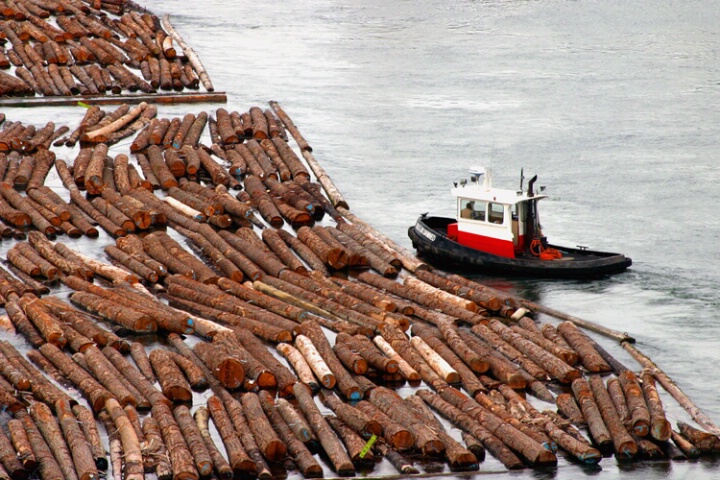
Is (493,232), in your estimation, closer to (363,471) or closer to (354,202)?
(354,202)

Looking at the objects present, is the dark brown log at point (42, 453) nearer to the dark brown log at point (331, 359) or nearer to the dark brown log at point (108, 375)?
the dark brown log at point (108, 375)

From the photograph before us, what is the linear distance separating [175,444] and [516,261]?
51.4ft

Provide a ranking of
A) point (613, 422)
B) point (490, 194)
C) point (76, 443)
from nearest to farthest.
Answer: point (76, 443) < point (613, 422) < point (490, 194)

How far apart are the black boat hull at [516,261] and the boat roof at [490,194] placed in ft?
5.30

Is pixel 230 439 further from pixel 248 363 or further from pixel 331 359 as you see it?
pixel 331 359

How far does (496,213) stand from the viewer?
1356 inches

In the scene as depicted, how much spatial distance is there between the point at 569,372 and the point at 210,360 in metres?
7.74

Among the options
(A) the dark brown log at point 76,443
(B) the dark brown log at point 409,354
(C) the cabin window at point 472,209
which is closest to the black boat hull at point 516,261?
(C) the cabin window at point 472,209

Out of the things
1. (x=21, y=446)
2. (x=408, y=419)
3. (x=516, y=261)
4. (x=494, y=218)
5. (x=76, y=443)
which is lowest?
(x=516, y=261)

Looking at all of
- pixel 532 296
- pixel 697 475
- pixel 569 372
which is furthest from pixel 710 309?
pixel 697 475

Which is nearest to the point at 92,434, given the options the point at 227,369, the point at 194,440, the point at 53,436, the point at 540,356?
the point at 53,436

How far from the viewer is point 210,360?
25141 mm

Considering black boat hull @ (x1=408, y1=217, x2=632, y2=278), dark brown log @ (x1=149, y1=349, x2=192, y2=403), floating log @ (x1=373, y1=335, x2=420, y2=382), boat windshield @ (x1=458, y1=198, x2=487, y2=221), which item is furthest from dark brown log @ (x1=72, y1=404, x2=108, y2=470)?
boat windshield @ (x1=458, y1=198, x2=487, y2=221)

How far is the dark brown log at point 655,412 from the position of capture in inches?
874
